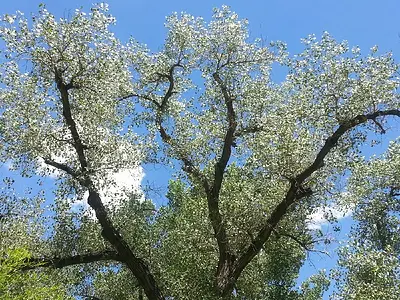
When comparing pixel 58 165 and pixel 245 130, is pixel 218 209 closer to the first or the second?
pixel 245 130

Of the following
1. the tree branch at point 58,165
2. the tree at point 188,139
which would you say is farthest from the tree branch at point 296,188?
Answer: the tree branch at point 58,165

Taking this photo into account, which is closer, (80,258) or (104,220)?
(104,220)

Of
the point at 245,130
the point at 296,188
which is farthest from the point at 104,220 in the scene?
the point at 296,188

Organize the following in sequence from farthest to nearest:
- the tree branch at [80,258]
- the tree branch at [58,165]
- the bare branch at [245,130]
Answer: the bare branch at [245,130]
the tree branch at [58,165]
the tree branch at [80,258]

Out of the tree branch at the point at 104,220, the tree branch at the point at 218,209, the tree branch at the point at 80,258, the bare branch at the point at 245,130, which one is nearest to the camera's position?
the tree branch at the point at 104,220

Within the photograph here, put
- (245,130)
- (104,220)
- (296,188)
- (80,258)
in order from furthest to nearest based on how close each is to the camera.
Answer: (245,130)
(80,258)
(104,220)
(296,188)

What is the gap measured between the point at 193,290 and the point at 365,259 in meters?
9.01

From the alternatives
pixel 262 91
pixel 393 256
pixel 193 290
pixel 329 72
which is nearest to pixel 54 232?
pixel 193 290

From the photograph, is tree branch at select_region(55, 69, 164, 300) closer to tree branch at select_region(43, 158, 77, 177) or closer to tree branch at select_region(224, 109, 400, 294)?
tree branch at select_region(43, 158, 77, 177)

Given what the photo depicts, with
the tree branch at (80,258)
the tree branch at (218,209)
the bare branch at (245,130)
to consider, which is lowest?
the tree branch at (80,258)

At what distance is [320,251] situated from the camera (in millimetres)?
25453

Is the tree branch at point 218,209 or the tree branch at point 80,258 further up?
the tree branch at point 218,209

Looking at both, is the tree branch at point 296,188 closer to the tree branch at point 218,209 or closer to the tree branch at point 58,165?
the tree branch at point 218,209

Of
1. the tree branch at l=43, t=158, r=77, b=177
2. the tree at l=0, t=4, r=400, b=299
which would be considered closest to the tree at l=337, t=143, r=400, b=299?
the tree at l=0, t=4, r=400, b=299
